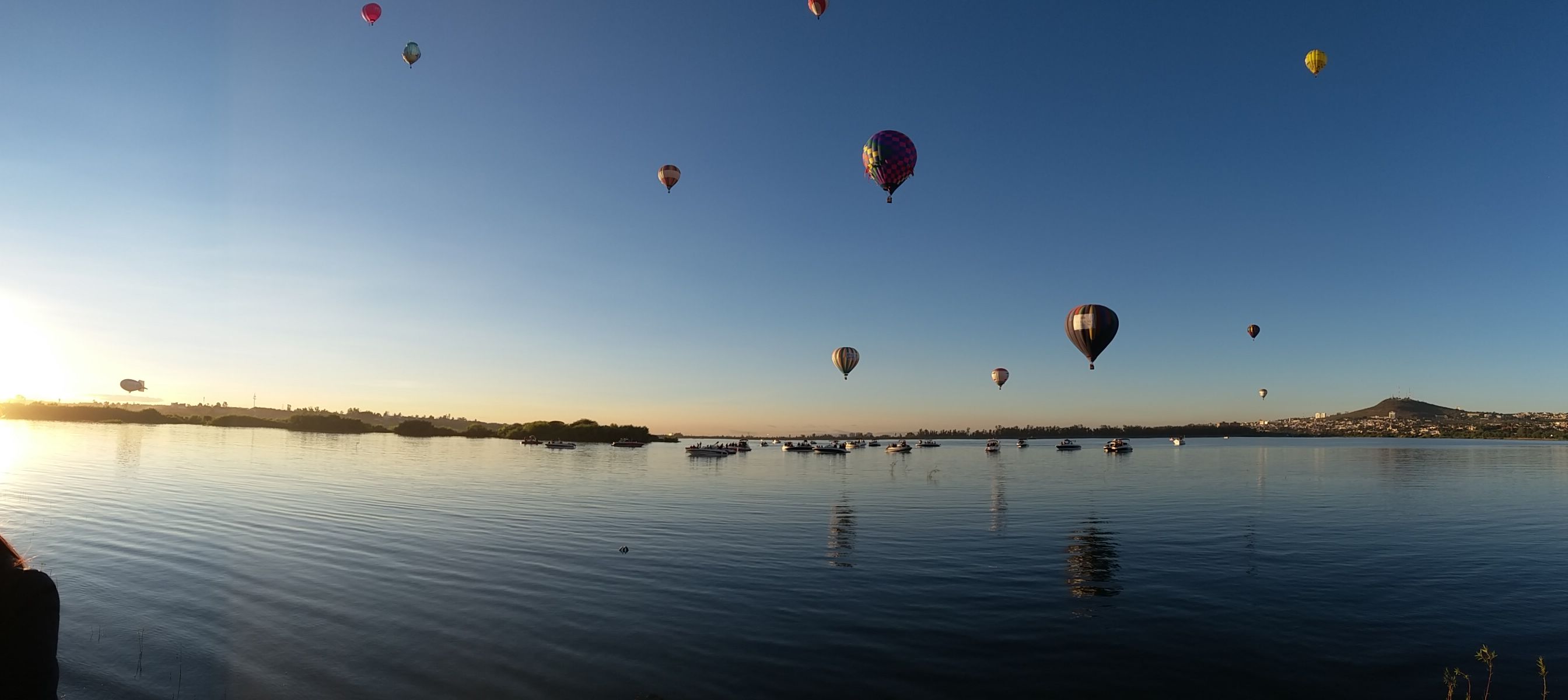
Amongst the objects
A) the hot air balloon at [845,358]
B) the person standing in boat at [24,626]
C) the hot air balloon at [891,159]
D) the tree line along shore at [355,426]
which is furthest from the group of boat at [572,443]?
the person standing in boat at [24,626]

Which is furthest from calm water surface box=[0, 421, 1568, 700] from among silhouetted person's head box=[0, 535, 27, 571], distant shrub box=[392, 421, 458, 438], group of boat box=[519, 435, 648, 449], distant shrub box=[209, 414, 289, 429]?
distant shrub box=[209, 414, 289, 429]

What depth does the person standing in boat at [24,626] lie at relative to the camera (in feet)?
24.5

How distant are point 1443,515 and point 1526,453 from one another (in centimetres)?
14603

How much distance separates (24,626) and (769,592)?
48.0ft

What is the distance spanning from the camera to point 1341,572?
23.2 m

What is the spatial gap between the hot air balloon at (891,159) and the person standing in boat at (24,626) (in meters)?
44.5

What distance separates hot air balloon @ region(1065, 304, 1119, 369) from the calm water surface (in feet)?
38.7

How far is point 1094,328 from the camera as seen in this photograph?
172 ft

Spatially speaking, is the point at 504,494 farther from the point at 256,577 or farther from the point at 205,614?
the point at 205,614

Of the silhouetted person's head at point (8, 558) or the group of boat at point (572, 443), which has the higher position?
the silhouetted person's head at point (8, 558)

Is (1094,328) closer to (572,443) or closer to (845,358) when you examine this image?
(845,358)

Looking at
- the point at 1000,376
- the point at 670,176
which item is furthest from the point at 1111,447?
the point at 670,176

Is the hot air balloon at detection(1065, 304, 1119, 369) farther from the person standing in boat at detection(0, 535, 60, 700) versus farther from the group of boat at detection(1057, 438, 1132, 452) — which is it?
the group of boat at detection(1057, 438, 1132, 452)

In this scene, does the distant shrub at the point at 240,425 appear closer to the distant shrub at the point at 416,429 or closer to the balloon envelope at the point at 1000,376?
the distant shrub at the point at 416,429
